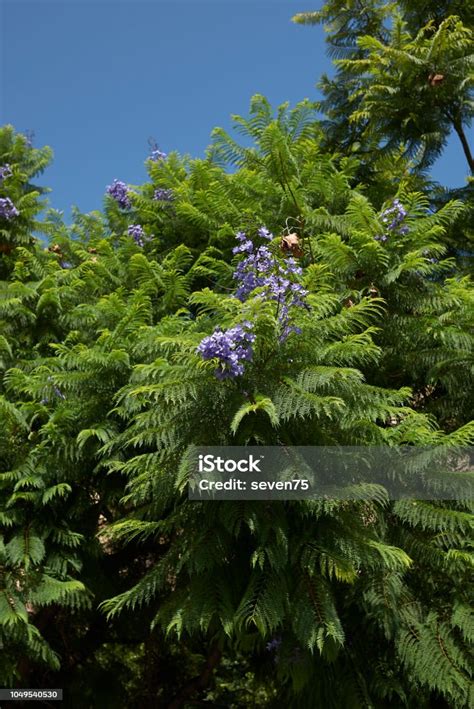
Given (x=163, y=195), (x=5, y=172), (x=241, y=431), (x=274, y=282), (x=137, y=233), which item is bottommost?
(x=241, y=431)

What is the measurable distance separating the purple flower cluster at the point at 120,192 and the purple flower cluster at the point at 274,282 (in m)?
2.75

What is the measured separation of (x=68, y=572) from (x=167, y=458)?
4.00 feet

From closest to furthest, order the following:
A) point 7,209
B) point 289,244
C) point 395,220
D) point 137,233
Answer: point 289,244, point 395,220, point 137,233, point 7,209

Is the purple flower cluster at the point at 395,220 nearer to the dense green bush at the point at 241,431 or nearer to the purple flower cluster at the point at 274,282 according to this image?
the dense green bush at the point at 241,431

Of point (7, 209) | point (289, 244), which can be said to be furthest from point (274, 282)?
point (7, 209)

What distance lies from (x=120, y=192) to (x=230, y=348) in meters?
3.48

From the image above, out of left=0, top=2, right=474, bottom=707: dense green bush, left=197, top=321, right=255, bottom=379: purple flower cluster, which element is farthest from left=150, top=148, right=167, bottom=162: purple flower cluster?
left=197, top=321, right=255, bottom=379: purple flower cluster

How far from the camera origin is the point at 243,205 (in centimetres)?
480

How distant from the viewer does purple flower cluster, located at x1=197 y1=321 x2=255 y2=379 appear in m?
2.67

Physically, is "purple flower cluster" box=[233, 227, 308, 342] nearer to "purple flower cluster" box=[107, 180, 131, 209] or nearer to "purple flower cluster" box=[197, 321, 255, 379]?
"purple flower cluster" box=[197, 321, 255, 379]

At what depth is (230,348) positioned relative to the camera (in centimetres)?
270

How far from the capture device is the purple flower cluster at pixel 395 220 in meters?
3.99

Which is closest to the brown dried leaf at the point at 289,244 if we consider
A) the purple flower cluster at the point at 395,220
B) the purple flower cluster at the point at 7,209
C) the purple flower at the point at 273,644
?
the purple flower cluster at the point at 395,220

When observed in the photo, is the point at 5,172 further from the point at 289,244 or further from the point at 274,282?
the point at 274,282
